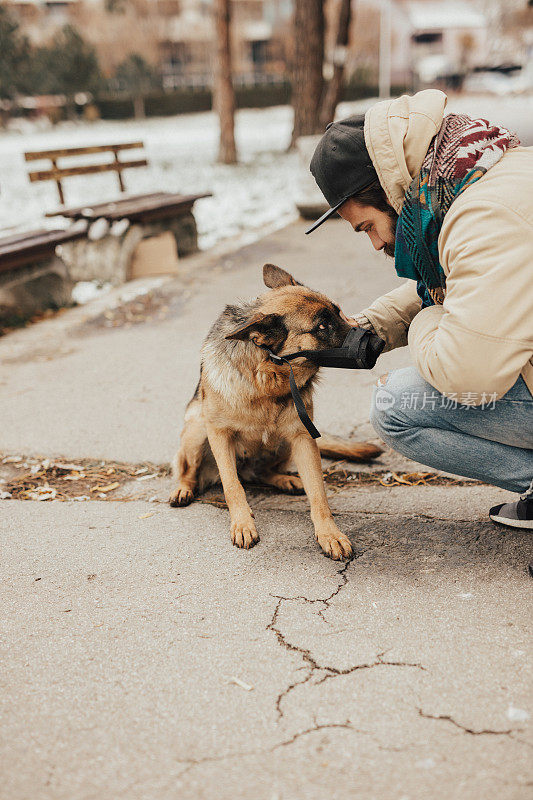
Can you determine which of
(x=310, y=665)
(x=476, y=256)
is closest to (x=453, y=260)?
(x=476, y=256)

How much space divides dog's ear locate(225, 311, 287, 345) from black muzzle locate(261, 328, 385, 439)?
80 millimetres

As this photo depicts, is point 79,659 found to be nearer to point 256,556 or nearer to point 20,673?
point 20,673

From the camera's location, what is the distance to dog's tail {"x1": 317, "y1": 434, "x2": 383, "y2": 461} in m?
3.79

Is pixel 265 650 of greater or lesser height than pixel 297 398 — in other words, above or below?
below

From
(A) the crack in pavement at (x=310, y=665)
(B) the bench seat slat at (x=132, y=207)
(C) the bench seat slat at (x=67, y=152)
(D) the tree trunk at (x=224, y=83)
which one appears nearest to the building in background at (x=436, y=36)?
(D) the tree trunk at (x=224, y=83)

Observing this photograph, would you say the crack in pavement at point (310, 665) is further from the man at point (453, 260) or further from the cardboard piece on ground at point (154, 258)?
the cardboard piece on ground at point (154, 258)

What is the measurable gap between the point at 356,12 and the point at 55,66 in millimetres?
21790

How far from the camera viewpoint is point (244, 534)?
10.2 ft

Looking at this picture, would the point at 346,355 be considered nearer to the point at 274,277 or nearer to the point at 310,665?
the point at 274,277

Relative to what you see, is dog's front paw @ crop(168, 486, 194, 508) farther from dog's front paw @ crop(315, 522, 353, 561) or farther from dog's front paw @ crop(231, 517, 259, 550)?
dog's front paw @ crop(315, 522, 353, 561)

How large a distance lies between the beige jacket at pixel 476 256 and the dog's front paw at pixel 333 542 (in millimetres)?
865

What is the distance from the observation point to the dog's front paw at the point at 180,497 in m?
3.52

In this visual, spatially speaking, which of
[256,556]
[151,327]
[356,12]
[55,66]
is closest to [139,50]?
[55,66]

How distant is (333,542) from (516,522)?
780 millimetres
